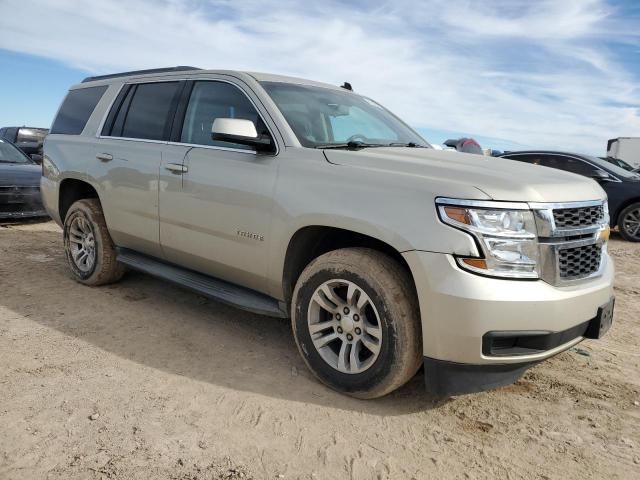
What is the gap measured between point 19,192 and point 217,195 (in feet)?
20.0

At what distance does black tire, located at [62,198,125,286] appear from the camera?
4766 mm

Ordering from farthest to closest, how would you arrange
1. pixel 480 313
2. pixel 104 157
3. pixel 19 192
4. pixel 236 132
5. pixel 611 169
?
pixel 611 169
pixel 19 192
pixel 104 157
pixel 236 132
pixel 480 313

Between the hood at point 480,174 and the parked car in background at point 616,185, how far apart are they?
6.87 metres

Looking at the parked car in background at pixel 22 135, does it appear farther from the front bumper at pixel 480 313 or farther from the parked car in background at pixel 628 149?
the parked car in background at pixel 628 149

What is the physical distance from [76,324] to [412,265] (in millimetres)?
2725

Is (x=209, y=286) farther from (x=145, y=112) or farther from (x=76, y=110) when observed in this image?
(x=76, y=110)

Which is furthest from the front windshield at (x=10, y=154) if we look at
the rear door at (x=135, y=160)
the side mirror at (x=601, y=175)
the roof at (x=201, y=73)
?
the side mirror at (x=601, y=175)

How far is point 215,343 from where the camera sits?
3789 mm

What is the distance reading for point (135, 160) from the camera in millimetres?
4223

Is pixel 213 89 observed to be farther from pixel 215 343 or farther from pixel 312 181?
pixel 215 343

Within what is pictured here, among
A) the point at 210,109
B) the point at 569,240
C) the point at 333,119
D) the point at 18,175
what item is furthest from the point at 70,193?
the point at 569,240

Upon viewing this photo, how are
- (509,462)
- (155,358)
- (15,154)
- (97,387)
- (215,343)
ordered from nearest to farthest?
1. (509,462)
2. (97,387)
3. (155,358)
4. (215,343)
5. (15,154)

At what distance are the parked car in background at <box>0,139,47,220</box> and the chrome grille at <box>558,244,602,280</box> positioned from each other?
803cm

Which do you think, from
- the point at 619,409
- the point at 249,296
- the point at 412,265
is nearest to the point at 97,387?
the point at 249,296
